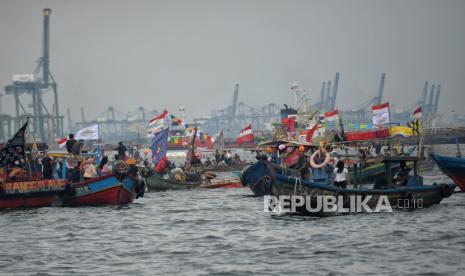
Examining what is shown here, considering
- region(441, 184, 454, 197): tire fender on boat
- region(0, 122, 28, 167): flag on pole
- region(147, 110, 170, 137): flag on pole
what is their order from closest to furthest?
region(441, 184, 454, 197): tire fender on boat < region(0, 122, 28, 167): flag on pole < region(147, 110, 170, 137): flag on pole

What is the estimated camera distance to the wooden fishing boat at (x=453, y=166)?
36831 millimetres

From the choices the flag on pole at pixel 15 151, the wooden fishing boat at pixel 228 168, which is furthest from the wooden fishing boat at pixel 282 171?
the wooden fishing boat at pixel 228 168

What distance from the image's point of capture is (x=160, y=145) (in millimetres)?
49312

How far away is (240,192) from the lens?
48.4 meters

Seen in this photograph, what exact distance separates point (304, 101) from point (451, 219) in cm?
4540

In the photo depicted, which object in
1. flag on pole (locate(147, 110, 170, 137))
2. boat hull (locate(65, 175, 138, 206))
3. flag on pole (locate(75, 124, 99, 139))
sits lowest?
boat hull (locate(65, 175, 138, 206))

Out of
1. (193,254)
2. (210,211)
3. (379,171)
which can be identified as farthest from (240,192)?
(193,254)

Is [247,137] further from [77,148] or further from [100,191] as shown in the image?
[100,191]

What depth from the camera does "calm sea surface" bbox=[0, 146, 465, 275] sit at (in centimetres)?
2092

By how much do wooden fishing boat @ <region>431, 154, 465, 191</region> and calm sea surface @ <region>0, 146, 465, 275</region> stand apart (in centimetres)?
161

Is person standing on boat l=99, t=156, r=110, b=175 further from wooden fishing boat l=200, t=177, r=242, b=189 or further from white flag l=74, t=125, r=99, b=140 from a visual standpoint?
wooden fishing boat l=200, t=177, r=242, b=189

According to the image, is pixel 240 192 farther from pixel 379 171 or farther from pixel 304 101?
pixel 304 101

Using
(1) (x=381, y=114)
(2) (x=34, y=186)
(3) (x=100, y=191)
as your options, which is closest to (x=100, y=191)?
(3) (x=100, y=191)

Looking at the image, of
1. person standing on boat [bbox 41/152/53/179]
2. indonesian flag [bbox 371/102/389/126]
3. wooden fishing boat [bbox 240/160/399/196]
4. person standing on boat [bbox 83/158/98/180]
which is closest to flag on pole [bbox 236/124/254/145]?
indonesian flag [bbox 371/102/389/126]
